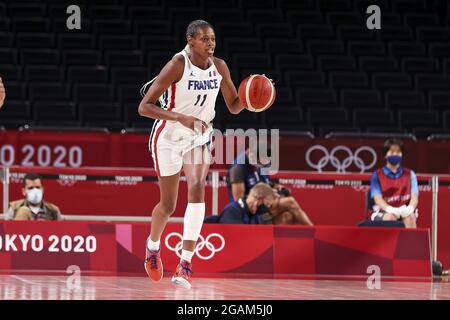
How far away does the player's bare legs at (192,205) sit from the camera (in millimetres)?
8594

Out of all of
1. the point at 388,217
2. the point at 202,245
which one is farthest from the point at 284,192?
the point at 202,245

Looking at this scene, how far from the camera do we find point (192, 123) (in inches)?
332

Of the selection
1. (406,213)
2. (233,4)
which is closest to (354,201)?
(406,213)

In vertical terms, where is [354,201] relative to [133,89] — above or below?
below

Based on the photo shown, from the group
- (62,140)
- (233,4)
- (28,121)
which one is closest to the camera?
(62,140)

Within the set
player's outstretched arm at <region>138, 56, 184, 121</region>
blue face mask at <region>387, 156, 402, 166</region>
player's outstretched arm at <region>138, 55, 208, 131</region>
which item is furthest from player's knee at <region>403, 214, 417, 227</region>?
player's outstretched arm at <region>138, 56, 184, 121</region>

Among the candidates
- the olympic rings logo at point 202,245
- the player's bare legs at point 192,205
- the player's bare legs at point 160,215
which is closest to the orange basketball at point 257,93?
the player's bare legs at point 192,205

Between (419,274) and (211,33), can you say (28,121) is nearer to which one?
(419,274)

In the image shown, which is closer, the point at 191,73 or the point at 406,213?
the point at 191,73

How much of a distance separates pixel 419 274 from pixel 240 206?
218cm

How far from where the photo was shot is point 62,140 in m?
16.0

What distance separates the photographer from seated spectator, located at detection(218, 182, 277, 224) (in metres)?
11.6

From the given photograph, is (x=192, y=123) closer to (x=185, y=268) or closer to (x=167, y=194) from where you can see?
(x=167, y=194)

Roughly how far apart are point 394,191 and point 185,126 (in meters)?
4.68
